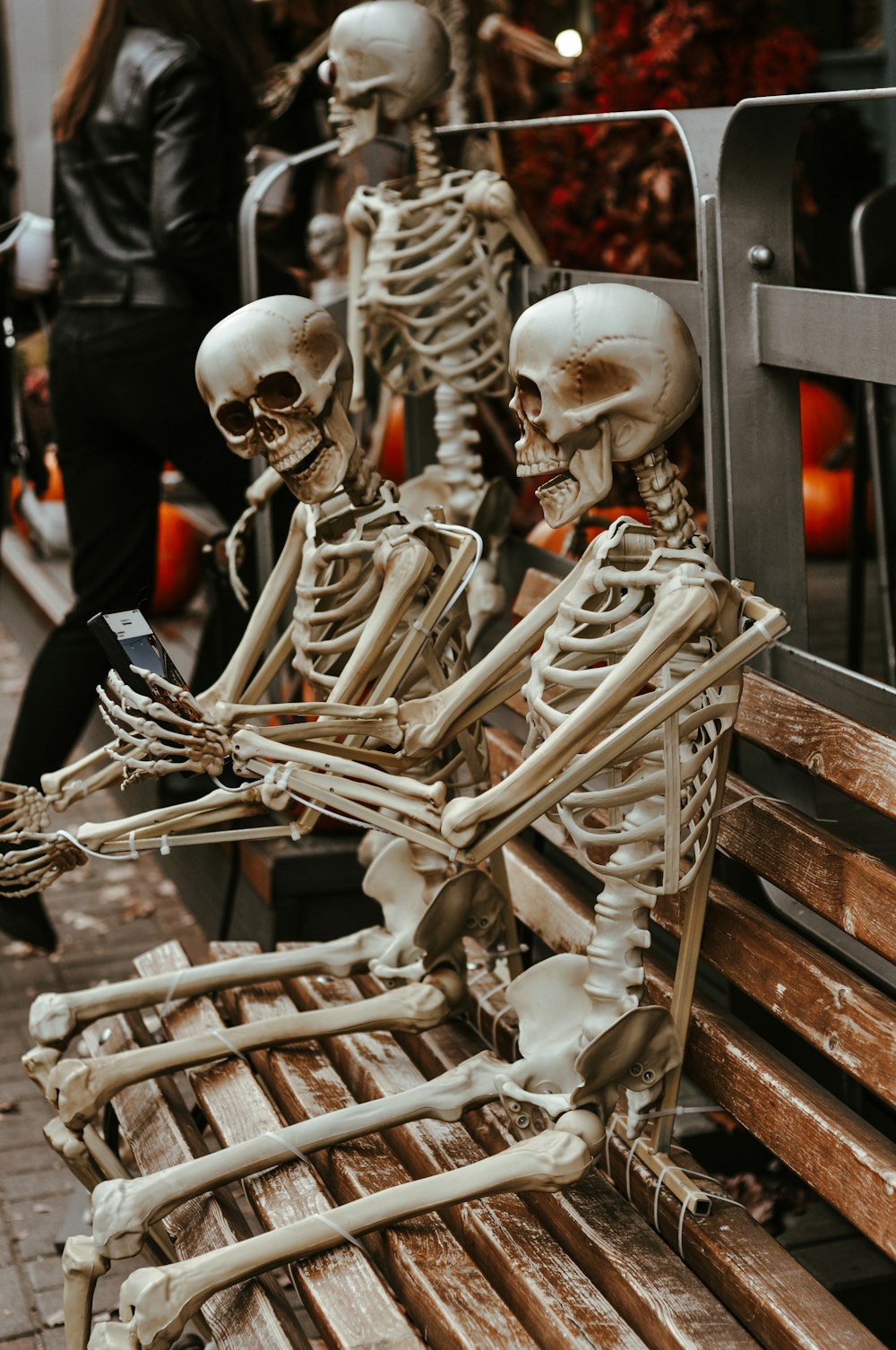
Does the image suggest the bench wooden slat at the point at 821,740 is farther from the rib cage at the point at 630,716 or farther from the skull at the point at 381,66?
the skull at the point at 381,66

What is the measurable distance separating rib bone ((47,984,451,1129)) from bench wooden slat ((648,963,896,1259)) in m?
0.39

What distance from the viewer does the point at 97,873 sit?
5.29 metres

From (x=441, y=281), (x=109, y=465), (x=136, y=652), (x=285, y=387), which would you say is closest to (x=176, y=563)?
(x=109, y=465)

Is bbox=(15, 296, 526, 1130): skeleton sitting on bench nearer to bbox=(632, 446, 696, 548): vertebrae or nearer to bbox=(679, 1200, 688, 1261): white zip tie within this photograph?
bbox=(632, 446, 696, 548): vertebrae

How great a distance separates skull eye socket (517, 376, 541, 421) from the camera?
6.79 ft

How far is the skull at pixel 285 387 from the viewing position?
93.2 inches

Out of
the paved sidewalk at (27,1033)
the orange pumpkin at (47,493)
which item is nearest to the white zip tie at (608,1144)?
the paved sidewalk at (27,1033)

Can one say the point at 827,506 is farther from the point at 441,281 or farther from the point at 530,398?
the point at 530,398

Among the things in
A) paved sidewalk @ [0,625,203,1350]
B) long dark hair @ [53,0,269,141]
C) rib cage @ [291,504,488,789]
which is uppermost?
long dark hair @ [53,0,269,141]

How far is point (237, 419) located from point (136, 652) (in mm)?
438

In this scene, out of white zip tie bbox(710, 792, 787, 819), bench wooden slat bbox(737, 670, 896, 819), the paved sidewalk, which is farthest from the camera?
the paved sidewalk

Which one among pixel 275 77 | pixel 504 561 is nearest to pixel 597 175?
pixel 275 77

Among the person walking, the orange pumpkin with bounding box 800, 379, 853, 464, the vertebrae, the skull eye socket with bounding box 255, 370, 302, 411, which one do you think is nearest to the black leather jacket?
the person walking

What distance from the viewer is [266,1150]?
2.28 metres
